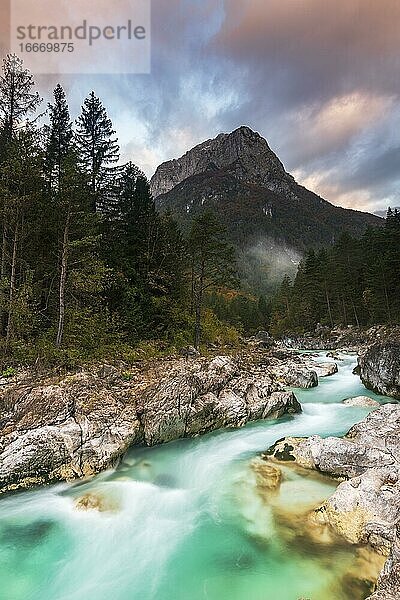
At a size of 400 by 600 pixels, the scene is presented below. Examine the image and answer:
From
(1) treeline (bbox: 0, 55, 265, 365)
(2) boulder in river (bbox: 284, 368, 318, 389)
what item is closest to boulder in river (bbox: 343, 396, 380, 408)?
(2) boulder in river (bbox: 284, 368, 318, 389)

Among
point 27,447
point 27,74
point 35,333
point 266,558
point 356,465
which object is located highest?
point 27,74

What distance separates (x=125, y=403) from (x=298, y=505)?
7.51 meters

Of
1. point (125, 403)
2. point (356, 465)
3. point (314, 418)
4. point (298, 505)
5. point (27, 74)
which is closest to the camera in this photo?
point (298, 505)

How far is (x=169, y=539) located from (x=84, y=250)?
16191 mm

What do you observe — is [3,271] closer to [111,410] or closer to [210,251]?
[111,410]

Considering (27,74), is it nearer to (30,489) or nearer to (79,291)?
(79,291)

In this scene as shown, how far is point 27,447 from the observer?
10930 mm

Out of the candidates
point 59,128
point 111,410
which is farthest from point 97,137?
point 111,410

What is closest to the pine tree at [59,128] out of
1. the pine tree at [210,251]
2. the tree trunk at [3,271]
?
the tree trunk at [3,271]

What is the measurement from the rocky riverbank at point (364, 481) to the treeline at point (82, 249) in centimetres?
1032

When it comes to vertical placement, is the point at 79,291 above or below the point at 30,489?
above

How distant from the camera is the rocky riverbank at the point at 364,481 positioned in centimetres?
729

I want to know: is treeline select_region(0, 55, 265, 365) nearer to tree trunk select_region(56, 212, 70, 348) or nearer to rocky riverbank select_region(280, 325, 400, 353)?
tree trunk select_region(56, 212, 70, 348)

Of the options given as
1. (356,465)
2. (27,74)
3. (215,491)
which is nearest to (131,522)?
(215,491)
